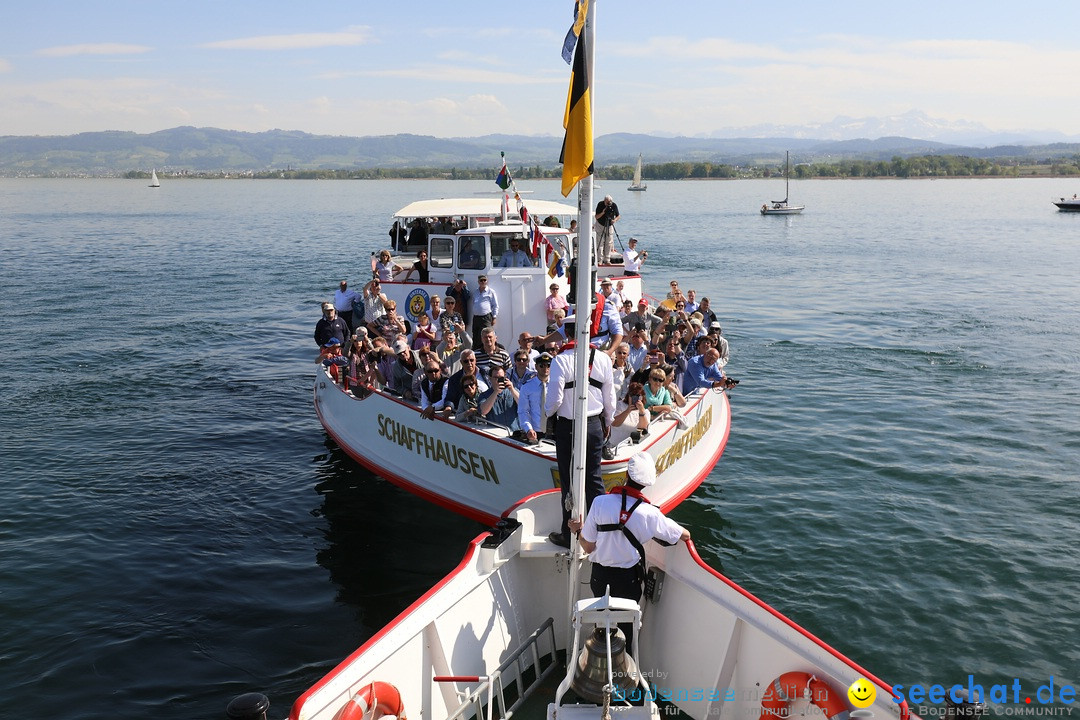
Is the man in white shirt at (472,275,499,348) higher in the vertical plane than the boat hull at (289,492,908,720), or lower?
higher

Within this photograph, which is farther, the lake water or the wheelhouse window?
the wheelhouse window

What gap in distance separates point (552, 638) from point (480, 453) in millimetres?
2705

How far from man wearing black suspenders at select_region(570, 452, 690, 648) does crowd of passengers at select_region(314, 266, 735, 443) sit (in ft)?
8.23

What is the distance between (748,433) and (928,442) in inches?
128

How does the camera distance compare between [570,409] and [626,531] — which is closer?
[626,531]

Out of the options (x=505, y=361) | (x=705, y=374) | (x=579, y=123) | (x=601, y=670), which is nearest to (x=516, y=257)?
(x=505, y=361)

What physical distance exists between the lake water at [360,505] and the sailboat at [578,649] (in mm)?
2484

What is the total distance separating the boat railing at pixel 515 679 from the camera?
5.93 metres

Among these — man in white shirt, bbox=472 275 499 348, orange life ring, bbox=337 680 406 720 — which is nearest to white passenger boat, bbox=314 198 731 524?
man in white shirt, bbox=472 275 499 348

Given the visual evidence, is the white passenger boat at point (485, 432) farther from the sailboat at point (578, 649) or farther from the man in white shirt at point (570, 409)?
the sailboat at point (578, 649)

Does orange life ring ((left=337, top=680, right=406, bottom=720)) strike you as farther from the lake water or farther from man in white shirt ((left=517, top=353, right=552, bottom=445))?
man in white shirt ((left=517, top=353, right=552, bottom=445))

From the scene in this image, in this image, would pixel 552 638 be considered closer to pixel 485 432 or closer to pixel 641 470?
pixel 641 470

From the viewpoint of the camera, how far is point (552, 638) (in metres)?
7.13

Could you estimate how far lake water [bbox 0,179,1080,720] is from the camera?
8.41 meters
